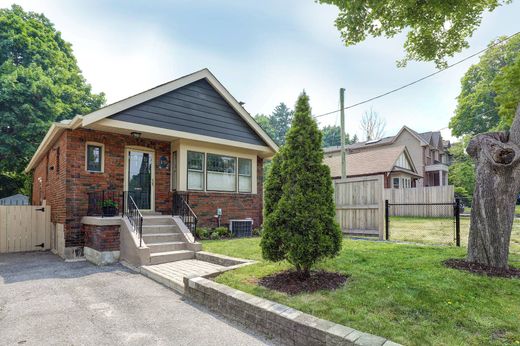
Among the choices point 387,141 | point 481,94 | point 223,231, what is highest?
point 481,94

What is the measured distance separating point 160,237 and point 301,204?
465 centimetres

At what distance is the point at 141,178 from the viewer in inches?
361

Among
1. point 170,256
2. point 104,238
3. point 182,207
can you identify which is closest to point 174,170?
point 182,207

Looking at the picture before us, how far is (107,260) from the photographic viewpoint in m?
7.10

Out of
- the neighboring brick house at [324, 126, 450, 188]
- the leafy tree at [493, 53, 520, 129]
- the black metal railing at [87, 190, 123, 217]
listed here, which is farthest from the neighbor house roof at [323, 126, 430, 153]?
the black metal railing at [87, 190, 123, 217]

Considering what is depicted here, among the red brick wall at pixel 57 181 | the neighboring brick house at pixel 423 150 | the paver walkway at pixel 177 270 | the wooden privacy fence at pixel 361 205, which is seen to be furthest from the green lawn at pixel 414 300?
the neighboring brick house at pixel 423 150

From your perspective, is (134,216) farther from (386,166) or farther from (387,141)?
(387,141)

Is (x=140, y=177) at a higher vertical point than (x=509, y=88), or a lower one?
lower

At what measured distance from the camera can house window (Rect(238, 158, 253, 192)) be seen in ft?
36.4

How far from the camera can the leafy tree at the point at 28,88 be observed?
596 inches

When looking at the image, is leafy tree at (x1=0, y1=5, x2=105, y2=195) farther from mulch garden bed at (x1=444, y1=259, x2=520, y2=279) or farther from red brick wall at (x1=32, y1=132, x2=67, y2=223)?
mulch garden bed at (x1=444, y1=259, x2=520, y2=279)

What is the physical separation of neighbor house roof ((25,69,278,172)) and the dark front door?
0.96 metres

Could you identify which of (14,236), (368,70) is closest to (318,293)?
(14,236)

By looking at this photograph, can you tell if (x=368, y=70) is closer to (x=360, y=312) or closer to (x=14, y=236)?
(x=360, y=312)
